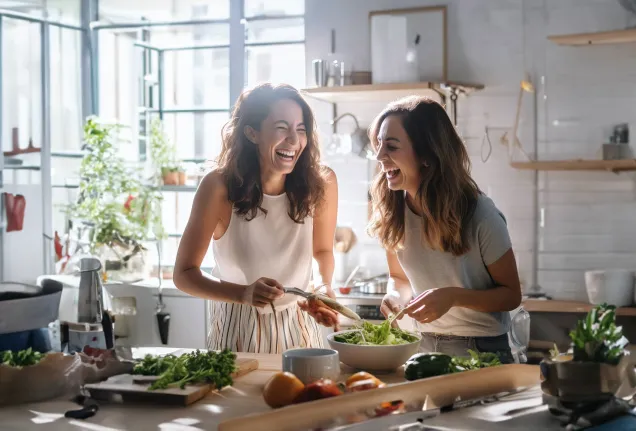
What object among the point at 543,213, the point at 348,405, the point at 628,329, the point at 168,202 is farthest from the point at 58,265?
the point at 348,405

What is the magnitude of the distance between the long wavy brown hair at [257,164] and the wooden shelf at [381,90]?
1342mm

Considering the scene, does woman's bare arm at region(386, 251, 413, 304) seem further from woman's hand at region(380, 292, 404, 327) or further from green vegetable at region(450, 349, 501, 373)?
green vegetable at region(450, 349, 501, 373)

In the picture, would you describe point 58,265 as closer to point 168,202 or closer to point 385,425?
point 168,202

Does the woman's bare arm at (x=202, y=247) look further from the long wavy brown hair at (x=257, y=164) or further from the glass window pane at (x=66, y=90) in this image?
the glass window pane at (x=66, y=90)

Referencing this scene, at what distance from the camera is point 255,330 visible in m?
2.62

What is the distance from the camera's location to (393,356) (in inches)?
79.7

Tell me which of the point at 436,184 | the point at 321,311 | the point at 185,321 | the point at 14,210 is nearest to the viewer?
the point at 321,311

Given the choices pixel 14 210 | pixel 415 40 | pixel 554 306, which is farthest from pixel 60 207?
pixel 554 306

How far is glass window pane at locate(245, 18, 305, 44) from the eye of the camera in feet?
15.5

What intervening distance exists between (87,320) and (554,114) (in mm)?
2720

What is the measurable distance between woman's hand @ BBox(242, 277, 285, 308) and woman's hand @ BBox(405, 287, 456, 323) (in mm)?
345

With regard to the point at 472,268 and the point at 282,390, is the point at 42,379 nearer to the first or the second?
the point at 282,390

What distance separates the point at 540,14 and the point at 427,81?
0.63 m

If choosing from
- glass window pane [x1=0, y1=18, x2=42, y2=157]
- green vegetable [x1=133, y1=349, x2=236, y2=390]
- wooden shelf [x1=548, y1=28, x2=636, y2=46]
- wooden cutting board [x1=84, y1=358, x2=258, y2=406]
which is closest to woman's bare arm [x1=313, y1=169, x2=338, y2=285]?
green vegetable [x1=133, y1=349, x2=236, y2=390]
